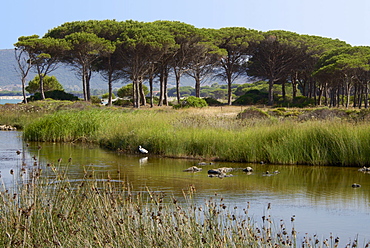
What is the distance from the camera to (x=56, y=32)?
173 ft

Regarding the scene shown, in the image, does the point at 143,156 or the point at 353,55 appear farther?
the point at 353,55

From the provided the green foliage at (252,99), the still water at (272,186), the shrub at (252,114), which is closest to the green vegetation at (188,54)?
the green foliage at (252,99)

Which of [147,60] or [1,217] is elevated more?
[147,60]

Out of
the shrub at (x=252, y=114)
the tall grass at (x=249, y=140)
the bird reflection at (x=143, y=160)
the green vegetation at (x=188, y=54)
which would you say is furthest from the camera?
the green vegetation at (x=188, y=54)

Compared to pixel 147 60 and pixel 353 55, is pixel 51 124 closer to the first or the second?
pixel 147 60

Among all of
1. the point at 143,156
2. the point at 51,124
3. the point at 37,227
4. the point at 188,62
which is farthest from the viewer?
the point at 188,62

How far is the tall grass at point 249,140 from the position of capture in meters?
A: 14.3

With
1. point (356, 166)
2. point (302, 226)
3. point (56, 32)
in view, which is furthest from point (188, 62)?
point (302, 226)

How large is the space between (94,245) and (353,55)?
46.9 meters

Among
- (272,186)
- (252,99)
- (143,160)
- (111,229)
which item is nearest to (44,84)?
(252,99)

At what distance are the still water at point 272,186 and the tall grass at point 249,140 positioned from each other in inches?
23.0

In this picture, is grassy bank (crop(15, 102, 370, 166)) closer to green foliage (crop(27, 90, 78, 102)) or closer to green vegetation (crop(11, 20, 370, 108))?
green vegetation (crop(11, 20, 370, 108))

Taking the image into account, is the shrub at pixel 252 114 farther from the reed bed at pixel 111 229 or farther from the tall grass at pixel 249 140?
the reed bed at pixel 111 229

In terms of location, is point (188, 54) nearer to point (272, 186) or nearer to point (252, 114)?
point (252, 114)
